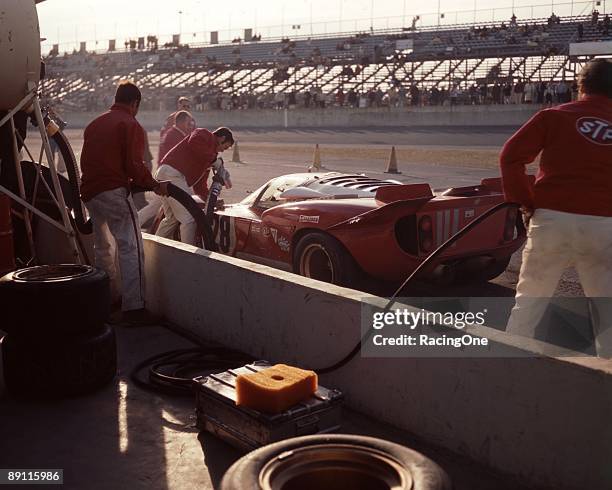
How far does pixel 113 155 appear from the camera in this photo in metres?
6.36

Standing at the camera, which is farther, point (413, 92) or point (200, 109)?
point (200, 109)

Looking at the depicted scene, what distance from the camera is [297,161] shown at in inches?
923

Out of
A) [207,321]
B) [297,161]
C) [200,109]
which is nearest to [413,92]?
[200,109]

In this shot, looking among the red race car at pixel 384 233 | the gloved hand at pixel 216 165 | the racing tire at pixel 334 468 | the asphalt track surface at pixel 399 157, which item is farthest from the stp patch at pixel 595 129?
the gloved hand at pixel 216 165

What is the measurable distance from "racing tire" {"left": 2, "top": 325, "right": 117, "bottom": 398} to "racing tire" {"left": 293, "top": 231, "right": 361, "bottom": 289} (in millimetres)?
2596

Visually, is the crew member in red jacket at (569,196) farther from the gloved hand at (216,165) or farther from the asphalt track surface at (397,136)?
the asphalt track surface at (397,136)

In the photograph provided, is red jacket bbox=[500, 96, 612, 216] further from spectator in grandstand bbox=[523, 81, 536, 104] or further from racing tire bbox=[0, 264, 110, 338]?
spectator in grandstand bbox=[523, 81, 536, 104]

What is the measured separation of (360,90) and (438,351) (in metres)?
47.3

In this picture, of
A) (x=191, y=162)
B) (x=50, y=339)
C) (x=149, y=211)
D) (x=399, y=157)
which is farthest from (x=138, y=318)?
(x=399, y=157)

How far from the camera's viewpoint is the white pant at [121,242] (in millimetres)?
6258

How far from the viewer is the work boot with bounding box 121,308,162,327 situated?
6.18 meters

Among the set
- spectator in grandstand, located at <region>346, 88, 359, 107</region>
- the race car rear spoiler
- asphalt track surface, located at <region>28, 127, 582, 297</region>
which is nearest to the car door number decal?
the race car rear spoiler

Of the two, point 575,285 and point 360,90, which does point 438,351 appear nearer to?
point 575,285

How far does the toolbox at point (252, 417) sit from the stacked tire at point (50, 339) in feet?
2.81
